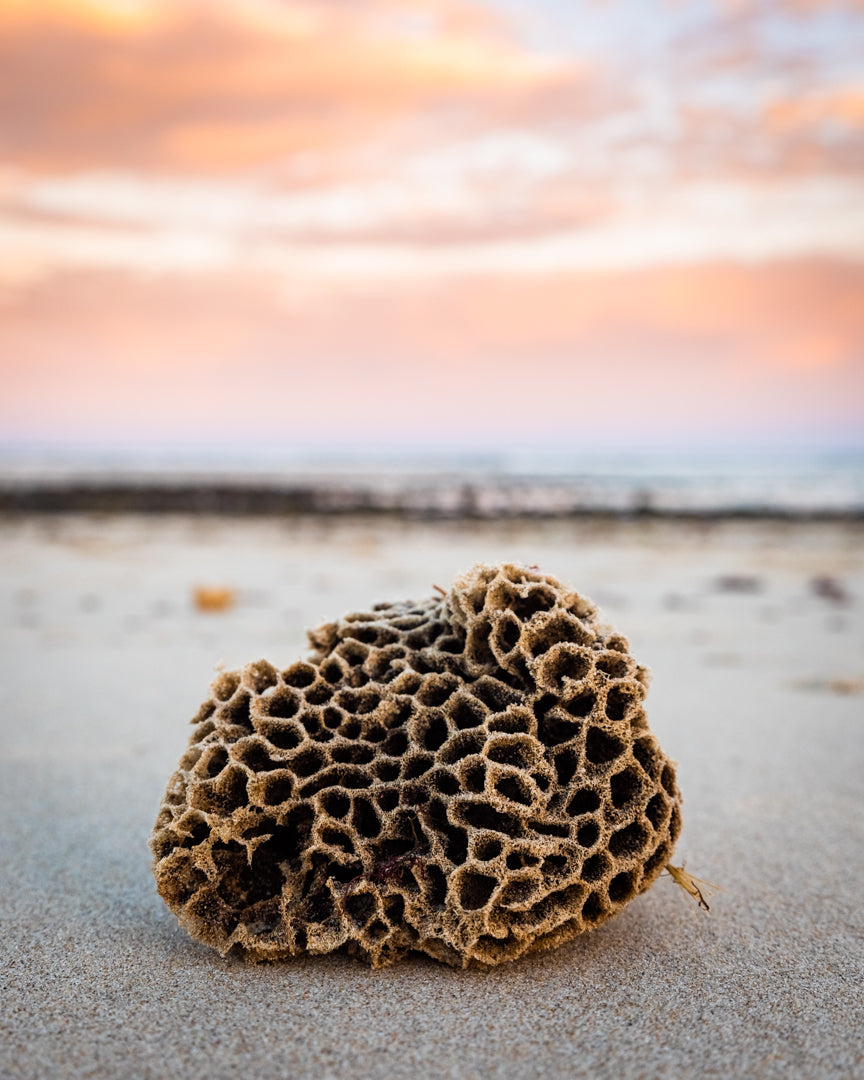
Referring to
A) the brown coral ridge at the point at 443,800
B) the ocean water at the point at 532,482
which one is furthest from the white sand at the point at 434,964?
the ocean water at the point at 532,482

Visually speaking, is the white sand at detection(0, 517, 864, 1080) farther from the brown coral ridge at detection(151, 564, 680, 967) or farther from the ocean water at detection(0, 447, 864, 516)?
the ocean water at detection(0, 447, 864, 516)

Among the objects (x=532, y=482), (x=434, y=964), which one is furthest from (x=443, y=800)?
(x=532, y=482)

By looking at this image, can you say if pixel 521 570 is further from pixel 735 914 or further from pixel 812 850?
pixel 812 850

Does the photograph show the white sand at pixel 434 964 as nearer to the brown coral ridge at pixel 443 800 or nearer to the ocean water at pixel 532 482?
the brown coral ridge at pixel 443 800

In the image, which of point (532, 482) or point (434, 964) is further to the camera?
point (532, 482)

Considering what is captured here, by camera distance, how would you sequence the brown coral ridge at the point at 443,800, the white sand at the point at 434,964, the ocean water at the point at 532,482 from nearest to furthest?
the white sand at the point at 434,964, the brown coral ridge at the point at 443,800, the ocean water at the point at 532,482

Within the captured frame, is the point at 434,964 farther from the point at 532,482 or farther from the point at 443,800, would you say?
the point at 532,482

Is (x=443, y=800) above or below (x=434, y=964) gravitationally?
above
